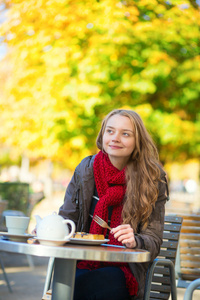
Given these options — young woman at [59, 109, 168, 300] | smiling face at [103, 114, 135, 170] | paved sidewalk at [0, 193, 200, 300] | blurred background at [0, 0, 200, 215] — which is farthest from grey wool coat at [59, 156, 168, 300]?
blurred background at [0, 0, 200, 215]

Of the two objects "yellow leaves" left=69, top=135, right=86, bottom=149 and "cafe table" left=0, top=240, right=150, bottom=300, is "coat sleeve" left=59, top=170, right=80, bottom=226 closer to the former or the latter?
"cafe table" left=0, top=240, right=150, bottom=300

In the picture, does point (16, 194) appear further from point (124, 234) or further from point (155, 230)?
point (124, 234)

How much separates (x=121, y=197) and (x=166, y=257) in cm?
68

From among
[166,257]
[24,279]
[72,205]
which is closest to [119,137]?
[72,205]

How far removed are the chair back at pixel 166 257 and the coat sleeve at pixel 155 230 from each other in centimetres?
39

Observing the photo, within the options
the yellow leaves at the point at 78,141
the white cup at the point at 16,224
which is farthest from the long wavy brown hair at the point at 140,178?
Result: the yellow leaves at the point at 78,141

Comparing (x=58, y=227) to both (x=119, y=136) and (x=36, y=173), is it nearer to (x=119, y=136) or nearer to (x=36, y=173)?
(x=119, y=136)

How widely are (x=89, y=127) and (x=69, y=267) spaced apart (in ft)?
33.2

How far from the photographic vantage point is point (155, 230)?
310 cm

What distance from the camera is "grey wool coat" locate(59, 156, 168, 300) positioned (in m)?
3.02

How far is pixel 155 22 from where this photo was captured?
39.8 feet

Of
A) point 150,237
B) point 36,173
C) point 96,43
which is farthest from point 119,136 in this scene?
point 36,173

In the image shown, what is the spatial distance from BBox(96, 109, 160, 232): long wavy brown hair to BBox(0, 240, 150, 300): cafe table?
548 mm

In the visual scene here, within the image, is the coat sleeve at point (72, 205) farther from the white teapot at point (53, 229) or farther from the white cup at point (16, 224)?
the white teapot at point (53, 229)
